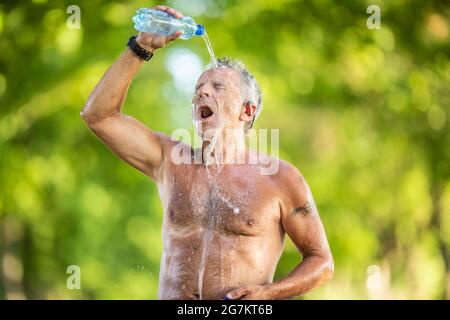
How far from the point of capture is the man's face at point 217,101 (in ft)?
13.8

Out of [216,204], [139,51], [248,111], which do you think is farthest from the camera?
[248,111]

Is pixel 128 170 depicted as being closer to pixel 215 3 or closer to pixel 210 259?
pixel 215 3

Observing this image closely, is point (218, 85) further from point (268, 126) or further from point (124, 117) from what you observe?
point (268, 126)

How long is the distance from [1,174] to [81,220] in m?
5.03

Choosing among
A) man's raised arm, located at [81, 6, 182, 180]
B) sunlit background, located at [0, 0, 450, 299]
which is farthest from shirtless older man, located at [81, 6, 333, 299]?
sunlit background, located at [0, 0, 450, 299]

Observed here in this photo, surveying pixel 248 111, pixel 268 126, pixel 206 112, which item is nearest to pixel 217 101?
pixel 206 112

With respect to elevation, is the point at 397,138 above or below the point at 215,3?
below

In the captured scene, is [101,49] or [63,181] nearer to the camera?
[101,49]

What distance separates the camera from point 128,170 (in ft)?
44.6

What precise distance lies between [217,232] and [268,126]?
11.7 meters

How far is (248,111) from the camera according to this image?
4340 mm

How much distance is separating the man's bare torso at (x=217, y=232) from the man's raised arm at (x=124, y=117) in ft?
0.54

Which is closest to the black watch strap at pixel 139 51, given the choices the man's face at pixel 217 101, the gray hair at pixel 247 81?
the man's face at pixel 217 101
